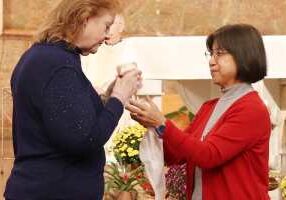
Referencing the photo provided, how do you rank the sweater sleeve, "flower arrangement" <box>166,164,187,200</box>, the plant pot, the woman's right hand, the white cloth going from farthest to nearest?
the plant pot → "flower arrangement" <box>166,164,187,200</box> → the white cloth → the woman's right hand → the sweater sleeve

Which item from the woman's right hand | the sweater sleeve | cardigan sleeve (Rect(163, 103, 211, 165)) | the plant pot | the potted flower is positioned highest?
the woman's right hand

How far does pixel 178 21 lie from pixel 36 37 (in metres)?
3.95

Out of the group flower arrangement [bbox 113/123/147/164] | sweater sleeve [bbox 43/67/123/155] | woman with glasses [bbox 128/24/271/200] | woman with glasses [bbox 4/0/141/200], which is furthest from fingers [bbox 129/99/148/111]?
flower arrangement [bbox 113/123/147/164]

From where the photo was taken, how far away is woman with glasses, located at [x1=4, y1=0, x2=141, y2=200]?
6.12 feet

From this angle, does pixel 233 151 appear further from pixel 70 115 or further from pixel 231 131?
pixel 70 115

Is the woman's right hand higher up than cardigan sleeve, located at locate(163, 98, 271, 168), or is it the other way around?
the woman's right hand

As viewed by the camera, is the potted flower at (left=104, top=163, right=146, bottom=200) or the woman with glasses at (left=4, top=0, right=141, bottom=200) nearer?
the woman with glasses at (left=4, top=0, right=141, bottom=200)

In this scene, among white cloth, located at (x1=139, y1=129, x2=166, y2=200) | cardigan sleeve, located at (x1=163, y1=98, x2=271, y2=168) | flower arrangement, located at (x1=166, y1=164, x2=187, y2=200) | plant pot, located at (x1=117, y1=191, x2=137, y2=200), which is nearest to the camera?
cardigan sleeve, located at (x1=163, y1=98, x2=271, y2=168)

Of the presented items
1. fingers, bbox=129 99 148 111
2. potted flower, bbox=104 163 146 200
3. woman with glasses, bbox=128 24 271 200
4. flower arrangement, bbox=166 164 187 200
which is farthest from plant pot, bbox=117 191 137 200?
fingers, bbox=129 99 148 111

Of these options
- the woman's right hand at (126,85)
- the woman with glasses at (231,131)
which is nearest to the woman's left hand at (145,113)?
the woman with glasses at (231,131)

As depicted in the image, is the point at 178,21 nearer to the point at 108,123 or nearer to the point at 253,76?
the point at 253,76

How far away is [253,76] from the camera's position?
2291 millimetres

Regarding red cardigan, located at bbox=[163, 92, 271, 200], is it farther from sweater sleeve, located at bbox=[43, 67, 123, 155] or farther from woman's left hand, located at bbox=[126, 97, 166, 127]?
sweater sleeve, located at bbox=[43, 67, 123, 155]

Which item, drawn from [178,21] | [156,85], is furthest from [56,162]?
[178,21]
